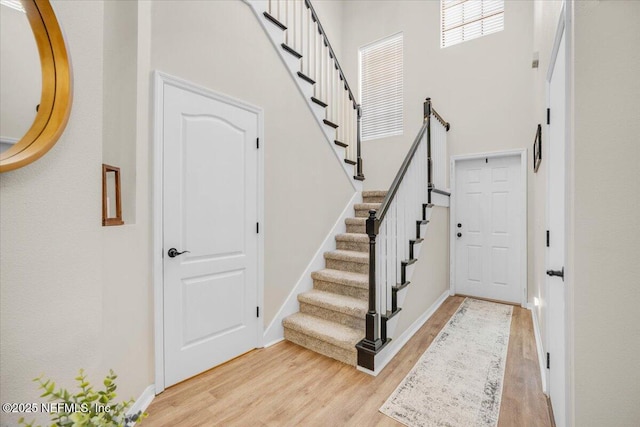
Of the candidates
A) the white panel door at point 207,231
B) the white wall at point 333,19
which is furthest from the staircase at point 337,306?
the white wall at point 333,19

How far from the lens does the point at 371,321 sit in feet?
7.39

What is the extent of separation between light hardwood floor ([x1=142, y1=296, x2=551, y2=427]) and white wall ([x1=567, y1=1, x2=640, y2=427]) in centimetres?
83

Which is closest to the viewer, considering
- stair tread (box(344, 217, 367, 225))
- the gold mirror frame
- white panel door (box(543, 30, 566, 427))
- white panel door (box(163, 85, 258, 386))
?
the gold mirror frame

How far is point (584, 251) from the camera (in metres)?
1.11

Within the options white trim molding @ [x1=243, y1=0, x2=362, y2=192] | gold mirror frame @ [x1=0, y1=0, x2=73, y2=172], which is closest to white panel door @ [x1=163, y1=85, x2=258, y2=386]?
white trim molding @ [x1=243, y1=0, x2=362, y2=192]

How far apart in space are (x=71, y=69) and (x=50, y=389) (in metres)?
1.06

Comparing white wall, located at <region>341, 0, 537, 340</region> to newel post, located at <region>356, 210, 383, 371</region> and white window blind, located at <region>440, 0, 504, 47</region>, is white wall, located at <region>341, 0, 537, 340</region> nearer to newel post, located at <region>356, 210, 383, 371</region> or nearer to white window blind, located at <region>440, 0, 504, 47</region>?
white window blind, located at <region>440, 0, 504, 47</region>

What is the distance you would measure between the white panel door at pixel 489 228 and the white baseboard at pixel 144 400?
3.92 metres

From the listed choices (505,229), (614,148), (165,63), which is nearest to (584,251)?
(614,148)

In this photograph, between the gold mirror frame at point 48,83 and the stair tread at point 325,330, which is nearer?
the gold mirror frame at point 48,83

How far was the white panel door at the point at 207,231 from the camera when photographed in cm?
200

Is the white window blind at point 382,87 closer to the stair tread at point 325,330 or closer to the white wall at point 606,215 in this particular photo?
the stair tread at point 325,330

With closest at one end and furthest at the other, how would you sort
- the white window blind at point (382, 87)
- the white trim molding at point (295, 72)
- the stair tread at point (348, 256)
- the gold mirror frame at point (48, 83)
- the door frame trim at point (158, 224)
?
the gold mirror frame at point (48, 83), the door frame trim at point (158, 224), the white trim molding at point (295, 72), the stair tread at point (348, 256), the white window blind at point (382, 87)

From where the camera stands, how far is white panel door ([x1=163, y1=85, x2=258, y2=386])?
2002 mm
